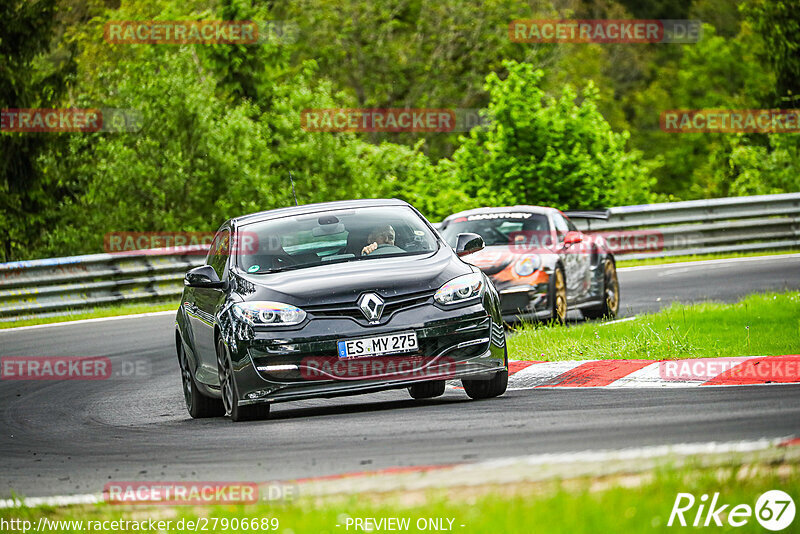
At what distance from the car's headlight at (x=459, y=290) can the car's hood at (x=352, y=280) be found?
5 centimetres

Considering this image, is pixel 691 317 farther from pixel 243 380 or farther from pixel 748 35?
pixel 748 35

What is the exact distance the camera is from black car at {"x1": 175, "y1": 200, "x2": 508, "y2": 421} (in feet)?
30.2

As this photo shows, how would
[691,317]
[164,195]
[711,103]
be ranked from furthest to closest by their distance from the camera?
[711,103], [164,195], [691,317]

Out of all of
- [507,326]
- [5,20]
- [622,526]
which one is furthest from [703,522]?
[5,20]

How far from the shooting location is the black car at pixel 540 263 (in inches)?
615

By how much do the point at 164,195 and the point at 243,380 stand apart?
2717cm

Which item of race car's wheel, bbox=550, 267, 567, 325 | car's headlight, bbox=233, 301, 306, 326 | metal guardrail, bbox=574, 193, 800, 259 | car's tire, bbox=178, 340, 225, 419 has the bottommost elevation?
metal guardrail, bbox=574, 193, 800, 259

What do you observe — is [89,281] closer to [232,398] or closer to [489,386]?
[232,398]

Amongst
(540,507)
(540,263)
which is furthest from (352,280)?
(540,263)

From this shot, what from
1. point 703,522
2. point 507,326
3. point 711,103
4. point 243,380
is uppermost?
point 703,522

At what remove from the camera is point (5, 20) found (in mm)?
37719

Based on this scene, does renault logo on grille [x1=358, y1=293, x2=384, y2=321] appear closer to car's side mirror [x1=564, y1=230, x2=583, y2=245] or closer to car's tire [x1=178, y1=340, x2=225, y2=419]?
car's tire [x1=178, y1=340, x2=225, y2=419]

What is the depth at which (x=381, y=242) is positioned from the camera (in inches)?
409

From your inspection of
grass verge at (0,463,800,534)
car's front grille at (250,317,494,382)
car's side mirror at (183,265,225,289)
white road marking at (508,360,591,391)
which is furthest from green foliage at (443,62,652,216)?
grass verge at (0,463,800,534)
